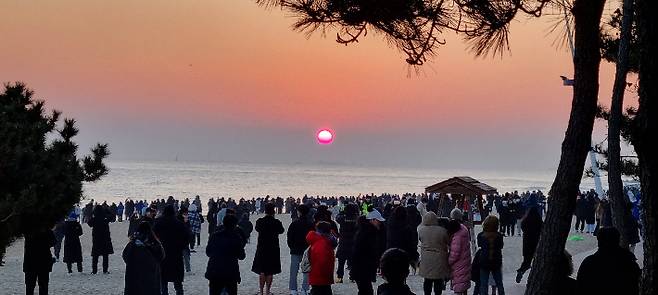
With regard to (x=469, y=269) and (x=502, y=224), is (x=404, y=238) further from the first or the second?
(x=502, y=224)

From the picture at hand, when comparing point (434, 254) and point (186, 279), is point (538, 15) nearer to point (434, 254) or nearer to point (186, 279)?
point (434, 254)

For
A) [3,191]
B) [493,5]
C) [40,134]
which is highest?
[493,5]

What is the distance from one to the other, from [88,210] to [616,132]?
36.6m

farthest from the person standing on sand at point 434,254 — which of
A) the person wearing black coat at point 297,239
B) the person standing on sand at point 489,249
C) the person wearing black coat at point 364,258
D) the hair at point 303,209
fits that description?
the person wearing black coat at point 297,239

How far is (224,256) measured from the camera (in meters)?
11.1

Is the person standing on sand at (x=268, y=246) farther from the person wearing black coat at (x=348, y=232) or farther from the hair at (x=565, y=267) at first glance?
the hair at (x=565, y=267)

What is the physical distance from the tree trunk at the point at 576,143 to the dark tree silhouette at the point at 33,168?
603cm

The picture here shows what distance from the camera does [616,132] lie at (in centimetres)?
1335

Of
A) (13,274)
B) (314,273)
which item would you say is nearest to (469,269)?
(314,273)

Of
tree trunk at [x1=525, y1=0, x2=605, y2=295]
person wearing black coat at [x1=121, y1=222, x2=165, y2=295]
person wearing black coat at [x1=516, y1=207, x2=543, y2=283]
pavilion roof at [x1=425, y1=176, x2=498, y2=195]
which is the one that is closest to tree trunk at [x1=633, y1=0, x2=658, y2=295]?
tree trunk at [x1=525, y1=0, x2=605, y2=295]

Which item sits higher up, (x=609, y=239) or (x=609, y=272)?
(x=609, y=239)

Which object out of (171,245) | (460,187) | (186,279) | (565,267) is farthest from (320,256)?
(460,187)

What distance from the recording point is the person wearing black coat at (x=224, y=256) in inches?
436

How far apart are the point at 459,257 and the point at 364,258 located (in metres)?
1.39
